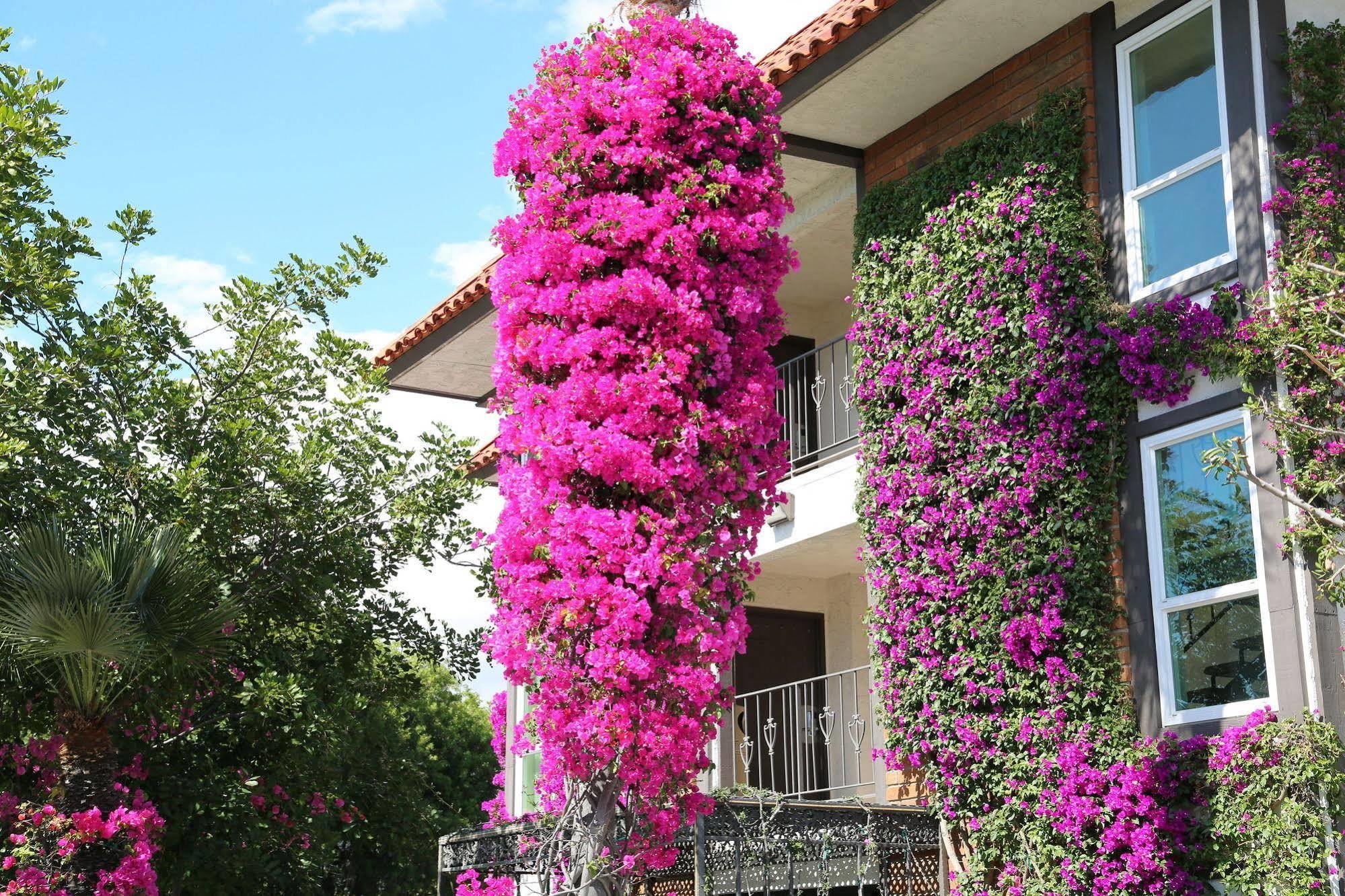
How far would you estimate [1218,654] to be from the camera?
8305mm

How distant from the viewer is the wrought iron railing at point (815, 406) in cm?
1347

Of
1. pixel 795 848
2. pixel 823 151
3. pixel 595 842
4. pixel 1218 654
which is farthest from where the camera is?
pixel 823 151

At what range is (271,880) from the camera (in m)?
11.0

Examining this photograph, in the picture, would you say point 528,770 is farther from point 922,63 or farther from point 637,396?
point 637,396

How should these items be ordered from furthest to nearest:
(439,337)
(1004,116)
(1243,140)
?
1. (439,337)
2. (1004,116)
3. (1243,140)

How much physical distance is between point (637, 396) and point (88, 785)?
5.11 meters

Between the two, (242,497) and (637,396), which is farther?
(242,497)

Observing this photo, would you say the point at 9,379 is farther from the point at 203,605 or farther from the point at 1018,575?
the point at 1018,575

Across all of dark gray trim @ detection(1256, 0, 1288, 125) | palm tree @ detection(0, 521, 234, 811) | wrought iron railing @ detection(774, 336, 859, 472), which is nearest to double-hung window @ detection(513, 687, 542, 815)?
wrought iron railing @ detection(774, 336, 859, 472)

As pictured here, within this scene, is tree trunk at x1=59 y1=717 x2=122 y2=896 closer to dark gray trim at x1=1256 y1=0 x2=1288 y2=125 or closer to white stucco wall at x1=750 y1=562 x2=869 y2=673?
white stucco wall at x1=750 y1=562 x2=869 y2=673

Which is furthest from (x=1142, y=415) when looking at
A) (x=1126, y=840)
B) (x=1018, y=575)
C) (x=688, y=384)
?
Result: (x=688, y=384)

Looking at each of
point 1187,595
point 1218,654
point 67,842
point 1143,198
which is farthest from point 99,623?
point 1143,198

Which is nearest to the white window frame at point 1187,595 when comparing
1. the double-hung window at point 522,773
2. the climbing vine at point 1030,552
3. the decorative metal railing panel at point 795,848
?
the climbing vine at point 1030,552

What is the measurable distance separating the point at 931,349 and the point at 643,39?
129 inches
